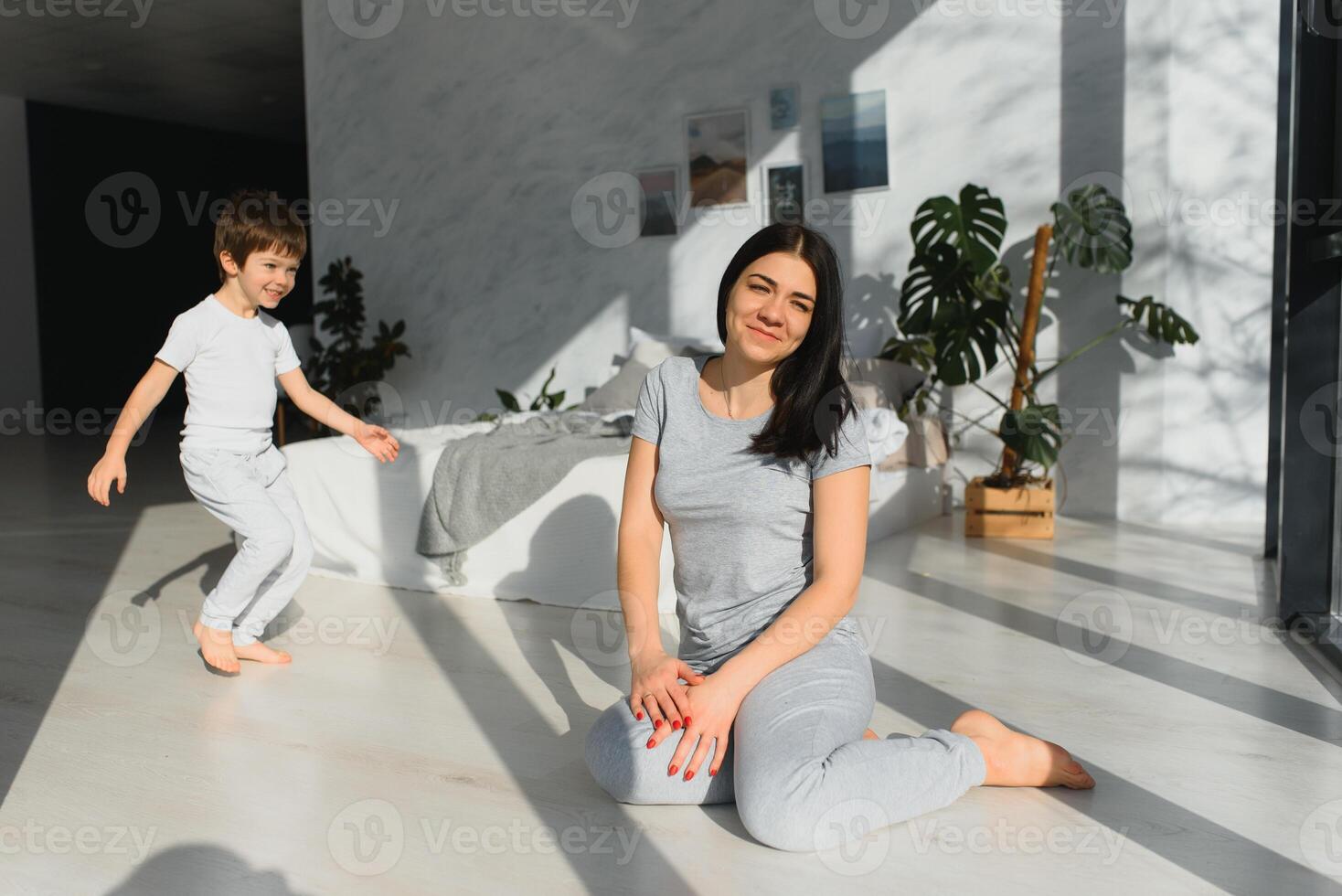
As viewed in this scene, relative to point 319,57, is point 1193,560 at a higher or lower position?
lower

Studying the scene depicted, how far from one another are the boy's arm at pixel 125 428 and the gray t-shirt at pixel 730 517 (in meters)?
1.17

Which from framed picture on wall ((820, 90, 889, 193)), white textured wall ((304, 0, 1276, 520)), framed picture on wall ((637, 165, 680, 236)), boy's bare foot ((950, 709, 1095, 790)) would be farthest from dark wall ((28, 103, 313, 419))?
boy's bare foot ((950, 709, 1095, 790))

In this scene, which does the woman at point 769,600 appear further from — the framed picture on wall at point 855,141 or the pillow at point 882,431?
the framed picture on wall at point 855,141

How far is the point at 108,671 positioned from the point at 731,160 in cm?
388

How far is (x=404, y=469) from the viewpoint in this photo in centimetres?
376

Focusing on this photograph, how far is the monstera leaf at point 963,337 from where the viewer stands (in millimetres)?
4473

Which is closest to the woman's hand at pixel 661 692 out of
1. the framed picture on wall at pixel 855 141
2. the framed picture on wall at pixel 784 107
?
the framed picture on wall at pixel 855 141

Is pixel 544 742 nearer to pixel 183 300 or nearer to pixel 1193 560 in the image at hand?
pixel 1193 560

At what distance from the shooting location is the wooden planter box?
14.8 feet

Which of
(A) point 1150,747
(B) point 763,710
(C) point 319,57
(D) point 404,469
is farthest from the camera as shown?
(C) point 319,57

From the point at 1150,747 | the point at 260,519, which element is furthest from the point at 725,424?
the point at 260,519

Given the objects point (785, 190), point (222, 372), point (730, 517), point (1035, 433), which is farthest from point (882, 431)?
point (222, 372)

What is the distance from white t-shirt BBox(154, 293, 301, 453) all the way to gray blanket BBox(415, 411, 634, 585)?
33.6 inches

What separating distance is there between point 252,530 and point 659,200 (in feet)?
11.8
